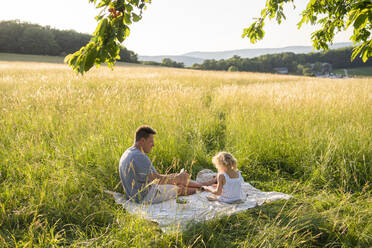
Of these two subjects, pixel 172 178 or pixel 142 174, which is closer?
pixel 142 174

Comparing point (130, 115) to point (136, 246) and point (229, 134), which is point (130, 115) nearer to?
point (229, 134)

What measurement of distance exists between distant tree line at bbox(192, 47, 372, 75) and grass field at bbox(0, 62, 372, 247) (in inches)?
2436

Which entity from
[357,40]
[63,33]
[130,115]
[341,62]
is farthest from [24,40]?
[341,62]

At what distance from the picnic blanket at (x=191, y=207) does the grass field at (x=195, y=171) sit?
0.10 metres

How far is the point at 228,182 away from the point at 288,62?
78.6 metres

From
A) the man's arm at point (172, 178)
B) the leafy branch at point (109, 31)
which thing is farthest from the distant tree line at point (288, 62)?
the leafy branch at point (109, 31)

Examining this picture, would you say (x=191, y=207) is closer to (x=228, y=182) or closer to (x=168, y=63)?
(x=228, y=182)

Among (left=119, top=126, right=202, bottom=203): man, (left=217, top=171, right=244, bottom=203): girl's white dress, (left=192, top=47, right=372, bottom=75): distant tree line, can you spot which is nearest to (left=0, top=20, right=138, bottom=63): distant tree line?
(left=192, top=47, right=372, bottom=75): distant tree line

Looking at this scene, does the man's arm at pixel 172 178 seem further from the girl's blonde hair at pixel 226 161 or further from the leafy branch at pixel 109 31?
the leafy branch at pixel 109 31

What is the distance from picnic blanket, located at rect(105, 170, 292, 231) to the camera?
265 centimetres

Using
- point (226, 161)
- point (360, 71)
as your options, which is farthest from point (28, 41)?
point (360, 71)

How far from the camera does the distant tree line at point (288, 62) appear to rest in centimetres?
6719

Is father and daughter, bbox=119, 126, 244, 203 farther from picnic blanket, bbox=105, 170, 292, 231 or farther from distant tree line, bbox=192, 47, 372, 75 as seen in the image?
distant tree line, bbox=192, 47, 372, 75

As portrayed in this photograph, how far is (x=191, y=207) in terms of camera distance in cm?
316
